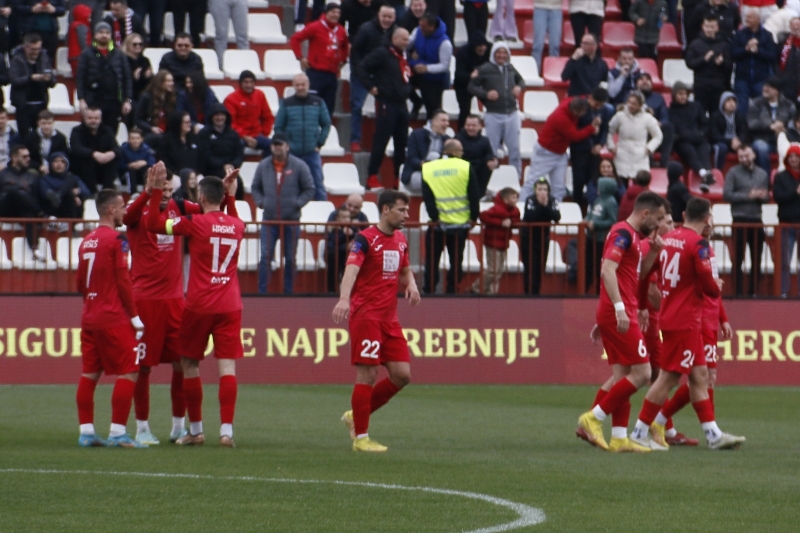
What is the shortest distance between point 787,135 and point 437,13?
233 inches

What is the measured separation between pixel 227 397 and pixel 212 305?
0.74 meters

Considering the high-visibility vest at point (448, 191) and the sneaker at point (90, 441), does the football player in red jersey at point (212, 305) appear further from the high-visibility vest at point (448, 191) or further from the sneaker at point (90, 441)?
the high-visibility vest at point (448, 191)

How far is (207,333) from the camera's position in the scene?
39.1 ft

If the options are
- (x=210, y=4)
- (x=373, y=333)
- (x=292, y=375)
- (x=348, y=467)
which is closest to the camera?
(x=348, y=467)

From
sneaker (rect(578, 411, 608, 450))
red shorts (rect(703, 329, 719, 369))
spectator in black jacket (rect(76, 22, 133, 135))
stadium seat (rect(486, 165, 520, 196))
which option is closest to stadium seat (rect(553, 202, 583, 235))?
stadium seat (rect(486, 165, 520, 196))

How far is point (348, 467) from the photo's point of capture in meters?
10.4

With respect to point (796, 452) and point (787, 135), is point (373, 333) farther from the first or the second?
point (787, 135)

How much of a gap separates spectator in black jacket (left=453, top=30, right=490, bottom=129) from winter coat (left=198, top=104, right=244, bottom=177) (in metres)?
4.36

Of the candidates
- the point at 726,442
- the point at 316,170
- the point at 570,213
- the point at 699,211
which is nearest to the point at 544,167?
the point at 570,213

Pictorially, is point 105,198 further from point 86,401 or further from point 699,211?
point 699,211

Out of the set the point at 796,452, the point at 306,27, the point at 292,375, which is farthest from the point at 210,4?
the point at 796,452

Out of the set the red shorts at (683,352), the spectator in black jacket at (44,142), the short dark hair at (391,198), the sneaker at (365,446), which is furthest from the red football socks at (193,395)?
the spectator in black jacket at (44,142)

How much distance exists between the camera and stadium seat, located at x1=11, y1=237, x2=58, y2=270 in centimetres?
1847

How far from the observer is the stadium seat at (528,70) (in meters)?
25.6
